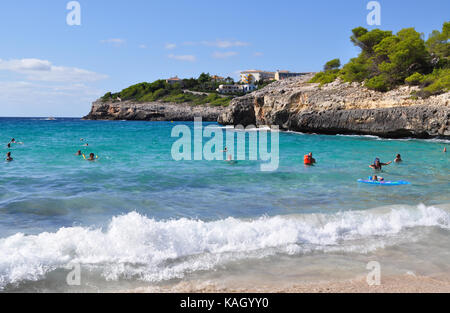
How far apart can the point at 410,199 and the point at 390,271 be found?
7115mm

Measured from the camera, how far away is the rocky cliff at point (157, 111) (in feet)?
380

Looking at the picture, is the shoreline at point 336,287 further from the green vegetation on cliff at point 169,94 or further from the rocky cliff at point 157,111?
the green vegetation on cliff at point 169,94

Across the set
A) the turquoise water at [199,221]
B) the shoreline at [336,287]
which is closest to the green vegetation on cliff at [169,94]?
the turquoise water at [199,221]

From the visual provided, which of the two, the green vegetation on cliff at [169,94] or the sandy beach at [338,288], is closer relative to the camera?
the sandy beach at [338,288]

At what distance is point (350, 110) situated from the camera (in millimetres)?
42469

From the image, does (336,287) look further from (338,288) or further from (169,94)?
(169,94)

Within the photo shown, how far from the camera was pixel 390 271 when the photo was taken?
21.4 ft

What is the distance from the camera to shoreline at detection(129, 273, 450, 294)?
18.8 feet

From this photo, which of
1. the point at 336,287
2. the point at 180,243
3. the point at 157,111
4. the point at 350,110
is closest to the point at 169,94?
the point at 157,111

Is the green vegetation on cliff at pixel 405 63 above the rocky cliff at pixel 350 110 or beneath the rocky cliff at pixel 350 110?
above

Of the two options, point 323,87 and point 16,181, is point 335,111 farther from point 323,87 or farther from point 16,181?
point 16,181

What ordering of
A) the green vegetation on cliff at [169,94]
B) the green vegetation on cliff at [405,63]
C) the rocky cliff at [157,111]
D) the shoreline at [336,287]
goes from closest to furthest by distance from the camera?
the shoreline at [336,287] → the green vegetation on cliff at [405,63] → the rocky cliff at [157,111] → the green vegetation on cliff at [169,94]

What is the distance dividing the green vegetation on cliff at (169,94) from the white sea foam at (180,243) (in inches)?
4459
